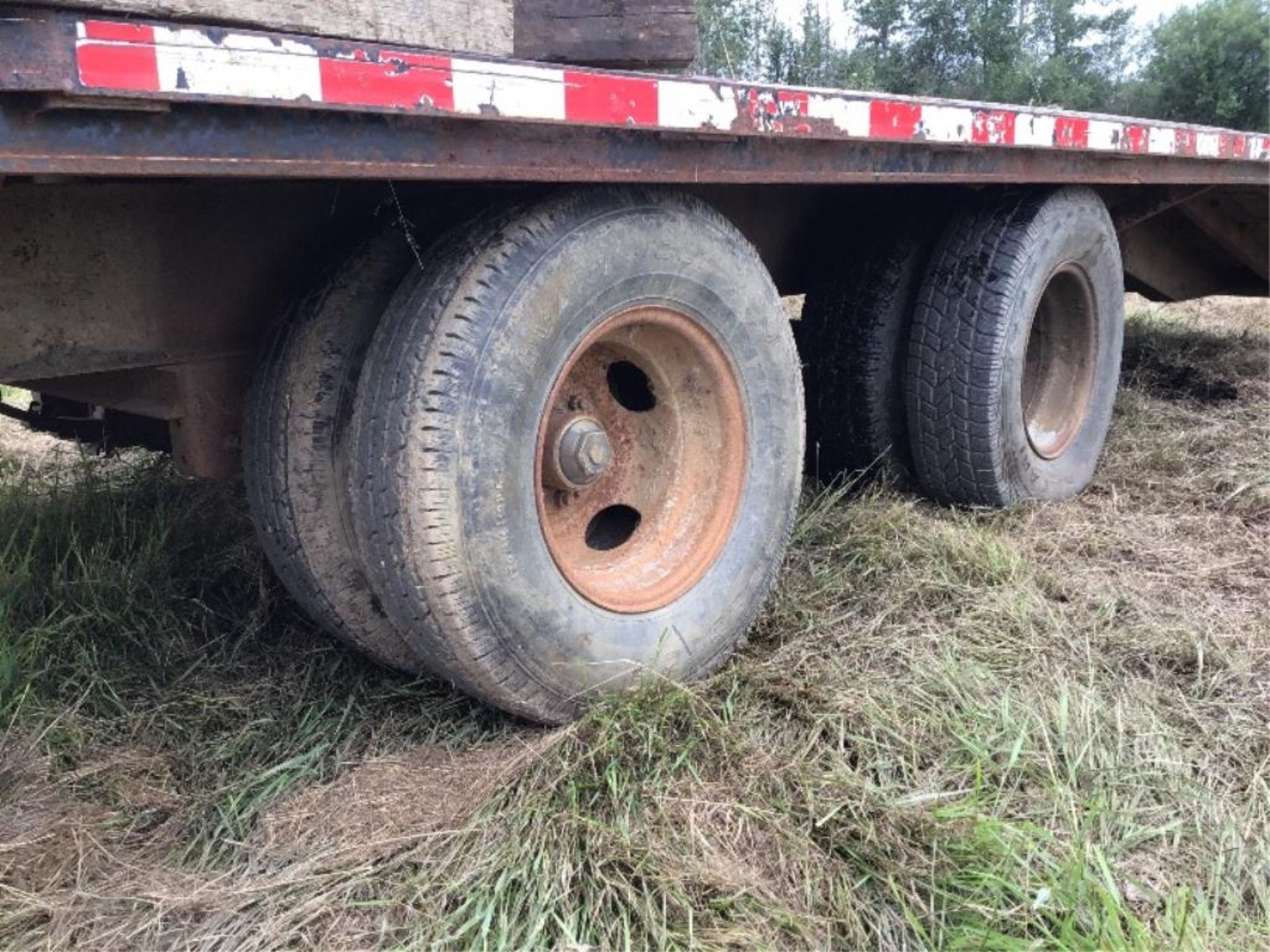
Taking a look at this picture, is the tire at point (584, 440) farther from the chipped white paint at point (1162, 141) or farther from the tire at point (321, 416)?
Result: the chipped white paint at point (1162, 141)

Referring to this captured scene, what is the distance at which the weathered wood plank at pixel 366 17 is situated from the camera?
1.56 meters

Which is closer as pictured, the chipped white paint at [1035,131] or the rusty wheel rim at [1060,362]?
the chipped white paint at [1035,131]

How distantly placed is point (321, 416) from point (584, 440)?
1.76ft

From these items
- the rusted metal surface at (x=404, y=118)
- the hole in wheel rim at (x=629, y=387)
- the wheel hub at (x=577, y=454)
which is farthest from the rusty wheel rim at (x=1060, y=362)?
the wheel hub at (x=577, y=454)

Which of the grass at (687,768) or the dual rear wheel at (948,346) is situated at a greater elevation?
the dual rear wheel at (948,346)

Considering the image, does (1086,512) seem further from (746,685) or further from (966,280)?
(746,685)

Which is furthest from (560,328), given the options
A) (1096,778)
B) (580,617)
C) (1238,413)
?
(1238,413)

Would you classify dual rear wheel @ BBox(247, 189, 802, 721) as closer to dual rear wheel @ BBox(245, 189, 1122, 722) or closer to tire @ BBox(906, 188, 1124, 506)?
dual rear wheel @ BBox(245, 189, 1122, 722)

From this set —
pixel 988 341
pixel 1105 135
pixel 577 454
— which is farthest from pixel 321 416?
pixel 1105 135

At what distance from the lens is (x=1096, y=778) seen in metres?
2.16

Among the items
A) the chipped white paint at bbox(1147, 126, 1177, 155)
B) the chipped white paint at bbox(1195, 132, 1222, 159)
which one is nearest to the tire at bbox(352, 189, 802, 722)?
the chipped white paint at bbox(1147, 126, 1177, 155)

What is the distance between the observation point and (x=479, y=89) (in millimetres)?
1812

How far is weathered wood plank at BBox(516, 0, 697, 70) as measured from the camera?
8.59ft

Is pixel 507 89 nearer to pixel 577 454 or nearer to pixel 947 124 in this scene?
pixel 577 454
